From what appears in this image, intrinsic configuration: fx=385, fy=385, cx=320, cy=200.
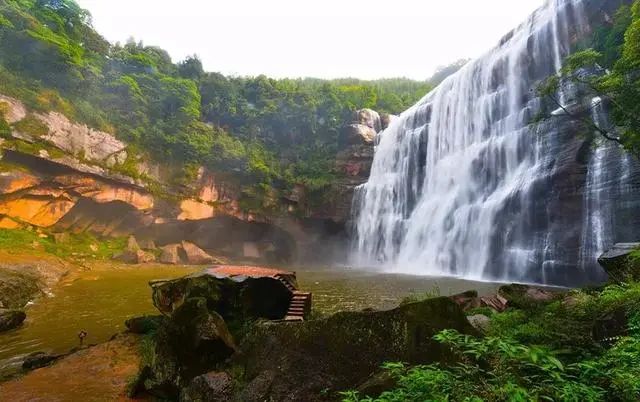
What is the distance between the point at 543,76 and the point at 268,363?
23.7m

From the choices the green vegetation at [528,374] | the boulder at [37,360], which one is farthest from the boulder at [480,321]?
the boulder at [37,360]

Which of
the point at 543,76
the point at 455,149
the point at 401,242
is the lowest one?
the point at 401,242

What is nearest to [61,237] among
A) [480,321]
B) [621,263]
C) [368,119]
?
[480,321]

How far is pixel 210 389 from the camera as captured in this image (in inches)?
217

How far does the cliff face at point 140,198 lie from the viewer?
2627 centimetres

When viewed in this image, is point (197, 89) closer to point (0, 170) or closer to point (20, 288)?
point (0, 170)

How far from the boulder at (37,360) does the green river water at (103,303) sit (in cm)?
27

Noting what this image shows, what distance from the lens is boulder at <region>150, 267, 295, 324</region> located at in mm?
9328

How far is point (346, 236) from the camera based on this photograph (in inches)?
1614

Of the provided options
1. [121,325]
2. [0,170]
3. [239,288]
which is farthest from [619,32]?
[0,170]

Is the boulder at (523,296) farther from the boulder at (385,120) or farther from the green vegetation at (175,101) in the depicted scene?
the boulder at (385,120)

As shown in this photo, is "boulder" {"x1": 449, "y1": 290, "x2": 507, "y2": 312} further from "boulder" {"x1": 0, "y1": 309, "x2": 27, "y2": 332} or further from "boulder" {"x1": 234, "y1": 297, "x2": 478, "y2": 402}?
"boulder" {"x1": 0, "y1": 309, "x2": 27, "y2": 332}

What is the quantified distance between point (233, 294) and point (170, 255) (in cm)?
2450

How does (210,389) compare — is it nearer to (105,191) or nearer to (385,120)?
(105,191)
